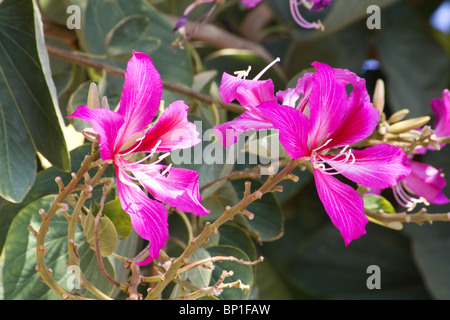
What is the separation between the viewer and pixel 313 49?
0.88 meters

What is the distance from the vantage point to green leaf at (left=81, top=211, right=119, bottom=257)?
39 cm

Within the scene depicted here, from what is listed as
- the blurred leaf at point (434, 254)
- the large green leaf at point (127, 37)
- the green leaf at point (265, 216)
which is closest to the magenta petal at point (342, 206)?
the green leaf at point (265, 216)

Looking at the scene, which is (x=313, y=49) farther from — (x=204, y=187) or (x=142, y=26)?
(x=204, y=187)

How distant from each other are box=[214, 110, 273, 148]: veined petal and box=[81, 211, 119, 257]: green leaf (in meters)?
0.10

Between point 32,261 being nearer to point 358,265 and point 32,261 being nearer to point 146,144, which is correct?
point 146,144

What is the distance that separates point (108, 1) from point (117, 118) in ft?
1.25

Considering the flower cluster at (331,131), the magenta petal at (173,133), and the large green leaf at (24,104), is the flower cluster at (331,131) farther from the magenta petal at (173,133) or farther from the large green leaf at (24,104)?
the large green leaf at (24,104)

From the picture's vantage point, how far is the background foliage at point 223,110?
1.58ft

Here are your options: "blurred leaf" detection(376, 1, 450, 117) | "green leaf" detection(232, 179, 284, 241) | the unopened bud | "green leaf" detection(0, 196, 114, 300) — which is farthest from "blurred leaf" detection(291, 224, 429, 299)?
the unopened bud

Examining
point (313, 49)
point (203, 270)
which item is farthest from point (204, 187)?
point (313, 49)

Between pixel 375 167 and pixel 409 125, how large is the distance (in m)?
0.14

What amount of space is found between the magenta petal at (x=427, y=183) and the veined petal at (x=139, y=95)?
0.26m

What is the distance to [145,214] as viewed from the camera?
1.15ft

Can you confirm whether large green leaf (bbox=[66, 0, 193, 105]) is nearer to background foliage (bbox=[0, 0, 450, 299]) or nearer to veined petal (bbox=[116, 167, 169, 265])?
background foliage (bbox=[0, 0, 450, 299])
